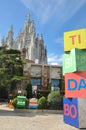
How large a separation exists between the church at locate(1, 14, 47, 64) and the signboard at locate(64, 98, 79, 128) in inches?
3683

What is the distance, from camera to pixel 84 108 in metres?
11.1

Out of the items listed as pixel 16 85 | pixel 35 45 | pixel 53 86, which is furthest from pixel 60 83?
pixel 35 45

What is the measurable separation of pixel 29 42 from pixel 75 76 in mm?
102188

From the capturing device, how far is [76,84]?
11.3 m

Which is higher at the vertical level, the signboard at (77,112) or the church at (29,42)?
the church at (29,42)

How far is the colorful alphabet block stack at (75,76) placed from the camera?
1108cm

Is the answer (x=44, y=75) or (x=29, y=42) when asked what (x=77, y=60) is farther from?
(x=29, y=42)

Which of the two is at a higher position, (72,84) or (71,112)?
(72,84)

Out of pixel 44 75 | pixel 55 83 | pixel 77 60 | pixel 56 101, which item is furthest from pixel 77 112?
pixel 55 83

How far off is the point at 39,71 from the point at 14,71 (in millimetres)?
4658

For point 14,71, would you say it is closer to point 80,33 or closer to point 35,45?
point 80,33

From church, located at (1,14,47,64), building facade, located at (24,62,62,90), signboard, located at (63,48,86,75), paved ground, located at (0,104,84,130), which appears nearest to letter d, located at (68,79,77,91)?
signboard, located at (63,48,86,75)

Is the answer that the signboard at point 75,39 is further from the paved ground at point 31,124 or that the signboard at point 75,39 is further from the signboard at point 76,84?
the paved ground at point 31,124

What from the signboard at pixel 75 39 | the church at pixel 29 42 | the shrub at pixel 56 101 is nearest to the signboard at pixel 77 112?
the signboard at pixel 75 39
